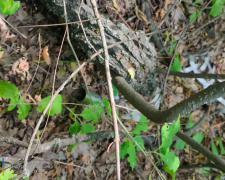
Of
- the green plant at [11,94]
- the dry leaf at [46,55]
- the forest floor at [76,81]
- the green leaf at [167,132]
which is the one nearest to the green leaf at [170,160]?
the green leaf at [167,132]

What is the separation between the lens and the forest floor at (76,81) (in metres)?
1.65

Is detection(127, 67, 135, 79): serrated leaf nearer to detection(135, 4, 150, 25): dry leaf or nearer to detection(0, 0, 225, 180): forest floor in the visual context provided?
detection(0, 0, 225, 180): forest floor

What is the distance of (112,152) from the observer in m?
2.21

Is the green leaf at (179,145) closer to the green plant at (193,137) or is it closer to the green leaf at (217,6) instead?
the green plant at (193,137)

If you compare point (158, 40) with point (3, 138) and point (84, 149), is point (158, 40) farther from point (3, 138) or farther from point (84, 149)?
point (3, 138)

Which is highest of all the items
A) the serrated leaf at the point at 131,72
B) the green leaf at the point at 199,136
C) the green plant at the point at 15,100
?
the serrated leaf at the point at 131,72

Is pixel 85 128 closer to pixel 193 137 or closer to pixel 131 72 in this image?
pixel 131 72

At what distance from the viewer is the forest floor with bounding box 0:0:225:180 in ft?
5.41

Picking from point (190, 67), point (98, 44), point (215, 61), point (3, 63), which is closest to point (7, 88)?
point (3, 63)

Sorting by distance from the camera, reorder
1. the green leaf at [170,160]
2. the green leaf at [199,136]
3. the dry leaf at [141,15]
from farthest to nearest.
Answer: the green leaf at [199,136], the dry leaf at [141,15], the green leaf at [170,160]

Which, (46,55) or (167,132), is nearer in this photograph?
(167,132)

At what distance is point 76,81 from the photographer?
190cm

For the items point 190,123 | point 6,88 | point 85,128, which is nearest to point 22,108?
point 6,88

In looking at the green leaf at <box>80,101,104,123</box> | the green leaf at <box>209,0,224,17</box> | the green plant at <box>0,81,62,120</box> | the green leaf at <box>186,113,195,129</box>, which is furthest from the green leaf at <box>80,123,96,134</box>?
the green leaf at <box>209,0,224,17</box>
